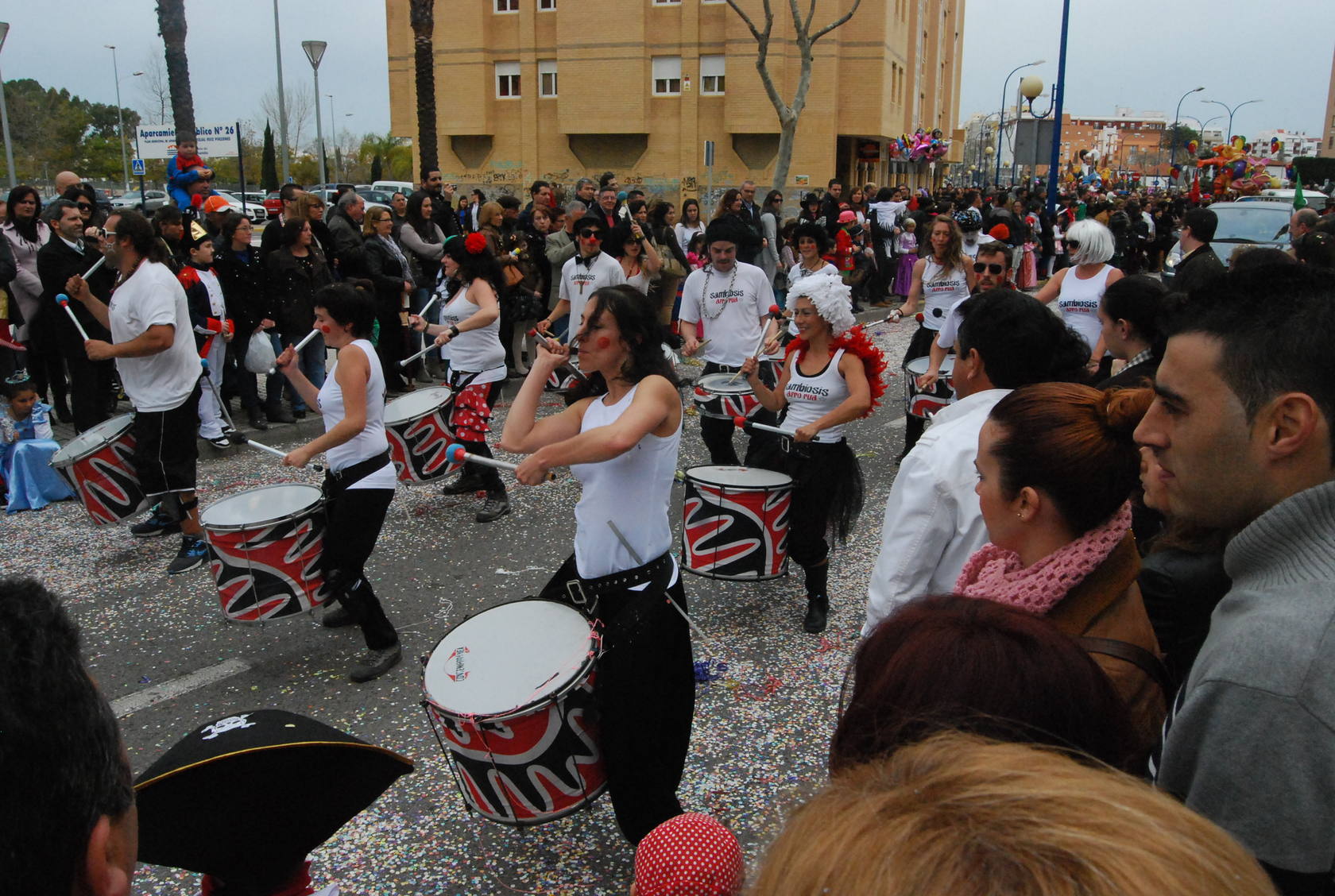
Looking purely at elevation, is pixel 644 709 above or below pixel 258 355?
below

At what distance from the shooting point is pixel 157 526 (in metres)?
6.23

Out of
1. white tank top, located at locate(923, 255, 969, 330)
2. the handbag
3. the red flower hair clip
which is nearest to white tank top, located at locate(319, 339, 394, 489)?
the red flower hair clip

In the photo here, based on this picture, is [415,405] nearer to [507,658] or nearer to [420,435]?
[420,435]

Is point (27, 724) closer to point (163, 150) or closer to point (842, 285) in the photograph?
point (842, 285)

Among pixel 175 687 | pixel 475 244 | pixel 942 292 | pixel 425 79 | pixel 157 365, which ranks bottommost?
pixel 175 687

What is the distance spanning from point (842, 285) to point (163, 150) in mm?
26282

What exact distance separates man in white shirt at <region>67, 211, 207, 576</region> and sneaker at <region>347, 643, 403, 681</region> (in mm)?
1854

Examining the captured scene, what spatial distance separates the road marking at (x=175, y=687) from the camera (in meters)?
4.13

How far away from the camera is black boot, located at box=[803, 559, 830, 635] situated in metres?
4.77

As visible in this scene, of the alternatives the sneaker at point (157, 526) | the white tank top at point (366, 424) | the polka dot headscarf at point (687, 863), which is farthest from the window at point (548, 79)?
the polka dot headscarf at point (687, 863)

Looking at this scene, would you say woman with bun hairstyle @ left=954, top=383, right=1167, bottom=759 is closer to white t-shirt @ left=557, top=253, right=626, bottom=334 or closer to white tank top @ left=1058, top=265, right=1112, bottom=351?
white tank top @ left=1058, top=265, right=1112, bottom=351

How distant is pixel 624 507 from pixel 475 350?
386 centimetres

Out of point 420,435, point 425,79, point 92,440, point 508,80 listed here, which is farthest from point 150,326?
point 508,80

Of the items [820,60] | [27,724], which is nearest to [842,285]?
[27,724]
